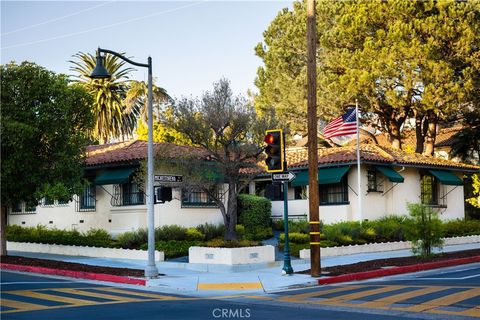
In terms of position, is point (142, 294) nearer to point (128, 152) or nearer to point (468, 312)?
point (468, 312)

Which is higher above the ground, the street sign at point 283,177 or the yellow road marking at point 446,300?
the street sign at point 283,177

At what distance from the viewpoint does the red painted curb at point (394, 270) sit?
1930 cm

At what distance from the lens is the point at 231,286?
59.5 ft

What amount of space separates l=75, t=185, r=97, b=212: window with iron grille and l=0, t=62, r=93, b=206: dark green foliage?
4.31 metres

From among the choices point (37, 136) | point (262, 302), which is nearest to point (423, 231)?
point (262, 302)

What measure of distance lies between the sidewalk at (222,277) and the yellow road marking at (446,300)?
4.93 metres

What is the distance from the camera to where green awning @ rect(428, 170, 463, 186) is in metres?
33.8

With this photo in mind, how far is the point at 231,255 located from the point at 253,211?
951 centimetres

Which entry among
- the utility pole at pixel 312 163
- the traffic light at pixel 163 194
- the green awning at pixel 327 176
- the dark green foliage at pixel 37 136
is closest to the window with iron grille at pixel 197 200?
the green awning at pixel 327 176

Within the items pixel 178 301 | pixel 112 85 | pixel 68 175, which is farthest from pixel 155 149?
pixel 112 85

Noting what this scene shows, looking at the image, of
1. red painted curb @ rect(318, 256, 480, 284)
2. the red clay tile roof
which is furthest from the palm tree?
red painted curb @ rect(318, 256, 480, 284)

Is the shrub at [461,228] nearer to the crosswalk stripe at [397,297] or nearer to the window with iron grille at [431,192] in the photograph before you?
the window with iron grille at [431,192]

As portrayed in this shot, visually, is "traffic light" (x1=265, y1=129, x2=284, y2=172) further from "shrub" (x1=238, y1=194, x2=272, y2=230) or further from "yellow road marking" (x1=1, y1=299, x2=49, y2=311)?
"shrub" (x1=238, y1=194, x2=272, y2=230)

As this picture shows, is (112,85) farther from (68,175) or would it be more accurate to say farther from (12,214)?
(68,175)
